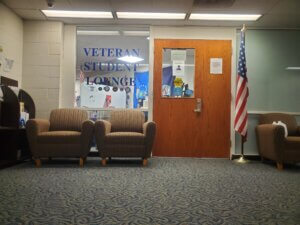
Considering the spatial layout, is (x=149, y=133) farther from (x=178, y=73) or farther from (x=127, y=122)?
(x=178, y=73)

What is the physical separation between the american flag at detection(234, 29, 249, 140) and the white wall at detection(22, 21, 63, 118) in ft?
10.4

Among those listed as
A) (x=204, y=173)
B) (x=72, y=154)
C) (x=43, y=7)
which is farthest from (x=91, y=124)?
(x=43, y=7)

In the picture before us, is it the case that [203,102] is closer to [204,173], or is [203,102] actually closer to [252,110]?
[252,110]

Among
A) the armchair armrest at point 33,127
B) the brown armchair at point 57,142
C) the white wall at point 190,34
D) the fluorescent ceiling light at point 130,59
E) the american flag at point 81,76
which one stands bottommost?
the brown armchair at point 57,142

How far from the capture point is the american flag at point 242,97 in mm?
5656

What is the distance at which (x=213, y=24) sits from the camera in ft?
19.7

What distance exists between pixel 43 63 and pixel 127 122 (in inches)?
75.6

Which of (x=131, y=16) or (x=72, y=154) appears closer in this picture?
(x=72, y=154)

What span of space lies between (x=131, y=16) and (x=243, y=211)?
13.6 ft

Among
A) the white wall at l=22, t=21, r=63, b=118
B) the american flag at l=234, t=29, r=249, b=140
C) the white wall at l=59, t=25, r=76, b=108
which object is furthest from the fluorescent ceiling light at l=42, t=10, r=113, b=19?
the american flag at l=234, t=29, r=249, b=140

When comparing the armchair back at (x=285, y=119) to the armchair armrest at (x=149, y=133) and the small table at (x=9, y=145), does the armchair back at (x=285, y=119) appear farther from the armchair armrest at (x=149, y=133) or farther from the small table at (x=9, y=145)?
the small table at (x=9, y=145)

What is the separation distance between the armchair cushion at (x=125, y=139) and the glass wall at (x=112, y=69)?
5.27 ft

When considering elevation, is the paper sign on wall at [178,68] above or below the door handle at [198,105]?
above

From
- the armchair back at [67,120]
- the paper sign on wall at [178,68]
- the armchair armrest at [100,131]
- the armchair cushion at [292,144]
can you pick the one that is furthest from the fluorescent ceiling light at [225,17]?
the armchair back at [67,120]
